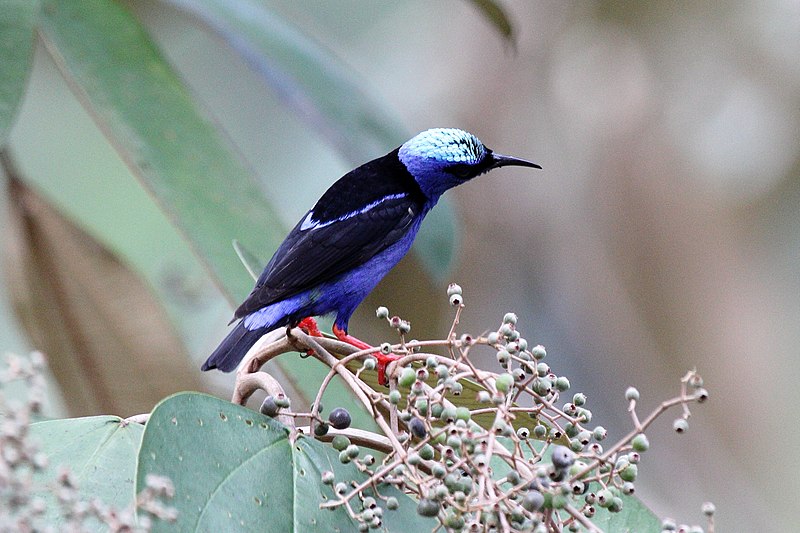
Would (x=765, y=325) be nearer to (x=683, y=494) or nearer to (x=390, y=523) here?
→ (x=683, y=494)

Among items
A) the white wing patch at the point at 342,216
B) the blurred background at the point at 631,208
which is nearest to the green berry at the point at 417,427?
the white wing patch at the point at 342,216

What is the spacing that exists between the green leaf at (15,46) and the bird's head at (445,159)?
1309 mm

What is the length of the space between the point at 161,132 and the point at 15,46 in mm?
605

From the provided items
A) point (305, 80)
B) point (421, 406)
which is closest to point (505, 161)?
point (305, 80)

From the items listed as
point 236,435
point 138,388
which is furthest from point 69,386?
point 236,435

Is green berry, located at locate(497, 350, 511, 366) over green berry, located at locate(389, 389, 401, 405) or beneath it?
over

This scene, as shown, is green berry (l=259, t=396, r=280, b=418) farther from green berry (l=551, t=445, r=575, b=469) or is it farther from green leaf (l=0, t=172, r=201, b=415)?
green leaf (l=0, t=172, r=201, b=415)

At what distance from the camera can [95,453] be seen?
6.19ft

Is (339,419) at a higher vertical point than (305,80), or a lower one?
lower

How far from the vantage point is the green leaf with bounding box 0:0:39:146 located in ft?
8.21

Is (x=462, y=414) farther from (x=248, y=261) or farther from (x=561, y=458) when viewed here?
(x=248, y=261)

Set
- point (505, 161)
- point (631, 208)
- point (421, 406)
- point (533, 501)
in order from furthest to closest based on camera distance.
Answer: point (631, 208), point (505, 161), point (421, 406), point (533, 501)

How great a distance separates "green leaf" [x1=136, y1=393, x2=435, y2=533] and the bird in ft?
1.85

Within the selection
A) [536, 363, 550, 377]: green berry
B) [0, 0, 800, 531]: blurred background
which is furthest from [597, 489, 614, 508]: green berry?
[0, 0, 800, 531]: blurred background
